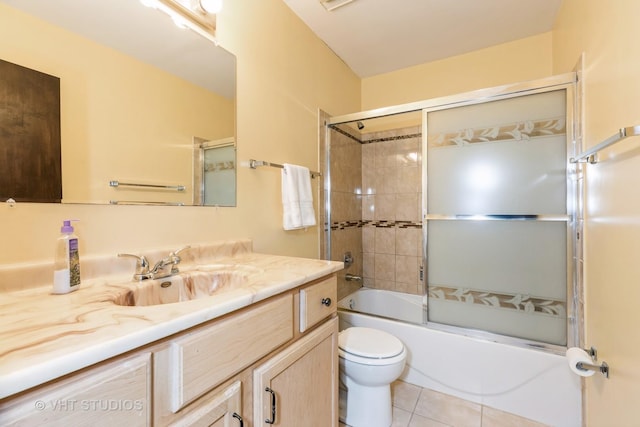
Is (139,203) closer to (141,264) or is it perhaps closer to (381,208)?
(141,264)

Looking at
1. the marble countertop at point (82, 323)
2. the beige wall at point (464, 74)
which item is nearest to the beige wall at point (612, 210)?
the beige wall at point (464, 74)

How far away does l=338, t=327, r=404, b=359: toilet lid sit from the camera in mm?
1420

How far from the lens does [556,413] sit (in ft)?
4.85

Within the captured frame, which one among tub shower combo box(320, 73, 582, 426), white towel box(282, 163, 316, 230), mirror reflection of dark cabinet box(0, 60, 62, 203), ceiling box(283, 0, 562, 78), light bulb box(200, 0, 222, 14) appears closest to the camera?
mirror reflection of dark cabinet box(0, 60, 62, 203)

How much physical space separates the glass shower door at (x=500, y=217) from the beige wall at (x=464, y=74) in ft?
2.56

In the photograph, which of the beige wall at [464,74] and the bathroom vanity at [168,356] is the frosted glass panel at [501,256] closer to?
the bathroom vanity at [168,356]

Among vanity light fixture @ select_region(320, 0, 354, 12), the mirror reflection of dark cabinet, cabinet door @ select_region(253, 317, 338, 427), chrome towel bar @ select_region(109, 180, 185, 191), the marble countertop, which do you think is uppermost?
vanity light fixture @ select_region(320, 0, 354, 12)

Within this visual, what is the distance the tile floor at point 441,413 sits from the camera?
1.49m

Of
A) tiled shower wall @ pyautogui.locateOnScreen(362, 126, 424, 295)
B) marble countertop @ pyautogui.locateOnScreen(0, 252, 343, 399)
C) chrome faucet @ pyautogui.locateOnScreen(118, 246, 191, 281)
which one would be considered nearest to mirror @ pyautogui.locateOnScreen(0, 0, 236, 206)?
chrome faucet @ pyautogui.locateOnScreen(118, 246, 191, 281)

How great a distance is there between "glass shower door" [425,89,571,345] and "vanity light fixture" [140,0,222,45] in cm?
141

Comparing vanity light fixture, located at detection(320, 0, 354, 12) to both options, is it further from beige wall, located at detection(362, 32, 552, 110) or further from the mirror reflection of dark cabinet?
the mirror reflection of dark cabinet

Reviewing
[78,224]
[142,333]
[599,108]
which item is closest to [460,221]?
[599,108]

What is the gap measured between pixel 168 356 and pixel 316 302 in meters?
0.55

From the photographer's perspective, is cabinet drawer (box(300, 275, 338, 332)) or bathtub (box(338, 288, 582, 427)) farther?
bathtub (box(338, 288, 582, 427))
